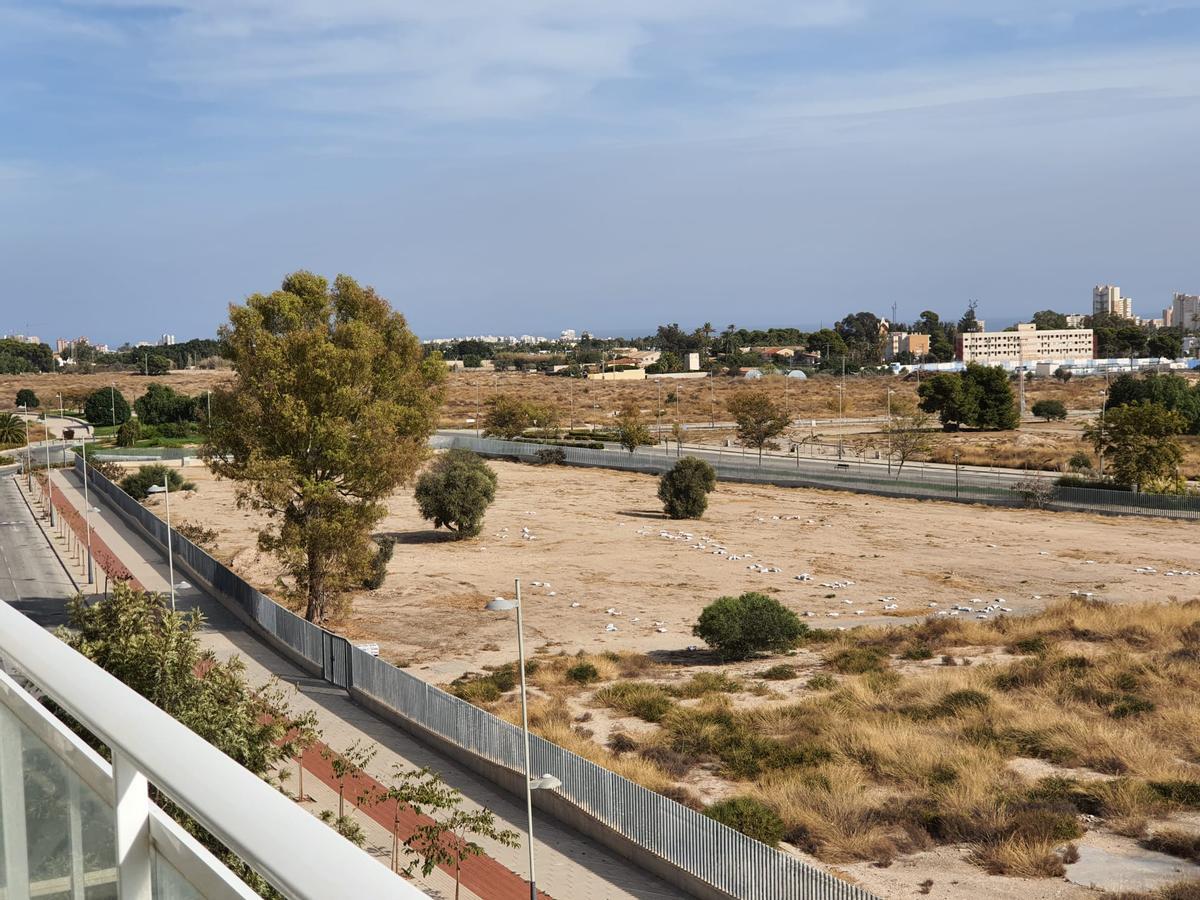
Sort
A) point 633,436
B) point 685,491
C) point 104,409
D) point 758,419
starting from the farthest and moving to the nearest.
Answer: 1. point 104,409
2. point 633,436
3. point 758,419
4. point 685,491

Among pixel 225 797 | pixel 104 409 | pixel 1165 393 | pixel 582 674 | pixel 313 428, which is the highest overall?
pixel 225 797

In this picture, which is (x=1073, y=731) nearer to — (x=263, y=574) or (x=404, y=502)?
(x=263, y=574)

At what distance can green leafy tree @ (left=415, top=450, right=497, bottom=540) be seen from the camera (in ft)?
185

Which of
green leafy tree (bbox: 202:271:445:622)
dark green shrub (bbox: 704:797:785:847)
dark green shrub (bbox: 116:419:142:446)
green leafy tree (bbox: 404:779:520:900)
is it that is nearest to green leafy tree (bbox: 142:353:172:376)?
dark green shrub (bbox: 116:419:142:446)

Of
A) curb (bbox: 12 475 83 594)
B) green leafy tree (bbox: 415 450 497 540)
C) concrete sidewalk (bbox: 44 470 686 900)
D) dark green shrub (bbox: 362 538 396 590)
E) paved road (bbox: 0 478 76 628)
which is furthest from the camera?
green leafy tree (bbox: 415 450 497 540)

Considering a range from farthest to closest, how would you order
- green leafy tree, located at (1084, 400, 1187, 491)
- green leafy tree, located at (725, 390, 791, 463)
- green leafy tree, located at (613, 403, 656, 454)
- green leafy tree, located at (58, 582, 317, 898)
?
green leafy tree, located at (613, 403, 656, 454), green leafy tree, located at (725, 390, 791, 463), green leafy tree, located at (1084, 400, 1187, 491), green leafy tree, located at (58, 582, 317, 898)

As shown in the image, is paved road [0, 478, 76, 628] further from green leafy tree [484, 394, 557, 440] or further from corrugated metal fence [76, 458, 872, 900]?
green leafy tree [484, 394, 557, 440]

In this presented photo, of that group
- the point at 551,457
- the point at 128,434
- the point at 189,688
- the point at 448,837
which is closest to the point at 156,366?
the point at 128,434

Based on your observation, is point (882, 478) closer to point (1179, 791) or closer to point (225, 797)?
point (1179, 791)

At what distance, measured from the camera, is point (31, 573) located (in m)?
48.0

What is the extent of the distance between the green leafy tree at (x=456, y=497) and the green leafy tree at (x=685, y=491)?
9.45 m

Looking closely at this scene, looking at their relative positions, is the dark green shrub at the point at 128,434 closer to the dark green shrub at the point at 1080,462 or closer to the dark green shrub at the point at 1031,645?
the dark green shrub at the point at 1080,462

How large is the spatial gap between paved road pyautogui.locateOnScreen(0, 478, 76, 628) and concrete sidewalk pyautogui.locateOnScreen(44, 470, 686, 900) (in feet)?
11.6

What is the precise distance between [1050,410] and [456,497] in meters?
78.1
